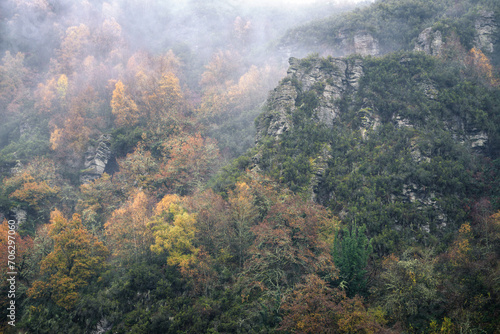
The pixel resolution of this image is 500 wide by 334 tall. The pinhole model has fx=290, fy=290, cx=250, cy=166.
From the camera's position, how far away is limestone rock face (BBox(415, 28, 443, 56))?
4510 centimetres

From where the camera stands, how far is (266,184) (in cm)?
3106

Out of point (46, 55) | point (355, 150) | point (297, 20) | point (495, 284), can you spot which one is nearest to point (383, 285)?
point (495, 284)

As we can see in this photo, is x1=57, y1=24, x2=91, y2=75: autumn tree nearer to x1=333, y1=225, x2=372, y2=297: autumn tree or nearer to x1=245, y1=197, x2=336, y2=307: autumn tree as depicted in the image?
x1=245, y1=197, x2=336, y2=307: autumn tree

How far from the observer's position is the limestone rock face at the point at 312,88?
40.4 m

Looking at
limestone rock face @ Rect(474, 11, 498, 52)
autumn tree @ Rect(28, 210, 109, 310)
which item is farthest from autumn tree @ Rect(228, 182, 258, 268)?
limestone rock face @ Rect(474, 11, 498, 52)

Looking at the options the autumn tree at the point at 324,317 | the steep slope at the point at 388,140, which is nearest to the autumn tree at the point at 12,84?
the steep slope at the point at 388,140

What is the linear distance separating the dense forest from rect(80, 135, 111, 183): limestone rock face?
328mm

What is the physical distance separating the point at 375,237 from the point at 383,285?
25.3 feet

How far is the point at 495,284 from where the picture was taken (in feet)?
55.9

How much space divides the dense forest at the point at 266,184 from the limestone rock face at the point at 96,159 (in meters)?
0.33

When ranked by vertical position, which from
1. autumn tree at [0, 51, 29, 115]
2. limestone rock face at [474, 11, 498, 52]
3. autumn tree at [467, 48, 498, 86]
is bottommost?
autumn tree at [467, 48, 498, 86]

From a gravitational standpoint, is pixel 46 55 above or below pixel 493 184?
above

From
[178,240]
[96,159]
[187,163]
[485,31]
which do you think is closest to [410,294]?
[178,240]

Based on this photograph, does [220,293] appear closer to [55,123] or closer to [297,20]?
[55,123]
